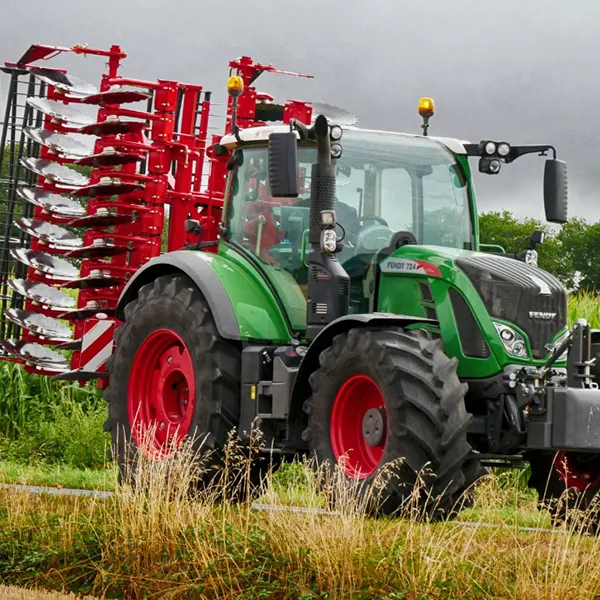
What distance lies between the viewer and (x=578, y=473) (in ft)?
36.3

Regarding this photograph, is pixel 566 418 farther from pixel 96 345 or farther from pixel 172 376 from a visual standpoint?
pixel 96 345

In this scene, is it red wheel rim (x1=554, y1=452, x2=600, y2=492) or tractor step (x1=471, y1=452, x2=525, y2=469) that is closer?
tractor step (x1=471, y1=452, x2=525, y2=469)

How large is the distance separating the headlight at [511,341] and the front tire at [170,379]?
213 centimetres

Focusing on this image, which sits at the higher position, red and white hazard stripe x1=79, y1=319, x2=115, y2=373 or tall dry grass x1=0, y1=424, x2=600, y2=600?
red and white hazard stripe x1=79, y1=319, x2=115, y2=373

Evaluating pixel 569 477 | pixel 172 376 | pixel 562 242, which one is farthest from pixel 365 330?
pixel 562 242

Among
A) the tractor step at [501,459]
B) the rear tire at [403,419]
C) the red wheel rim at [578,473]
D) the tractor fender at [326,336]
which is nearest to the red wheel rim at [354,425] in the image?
the rear tire at [403,419]

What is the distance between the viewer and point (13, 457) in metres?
17.2

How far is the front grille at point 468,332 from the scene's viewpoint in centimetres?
1012

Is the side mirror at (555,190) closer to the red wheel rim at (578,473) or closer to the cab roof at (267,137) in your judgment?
the cab roof at (267,137)

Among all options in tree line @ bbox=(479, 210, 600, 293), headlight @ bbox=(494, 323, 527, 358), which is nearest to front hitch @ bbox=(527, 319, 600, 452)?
headlight @ bbox=(494, 323, 527, 358)

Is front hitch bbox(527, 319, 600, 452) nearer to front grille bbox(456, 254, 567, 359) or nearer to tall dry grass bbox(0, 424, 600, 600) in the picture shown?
front grille bbox(456, 254, 567, 359)

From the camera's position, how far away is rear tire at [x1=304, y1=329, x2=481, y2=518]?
913 centimetres

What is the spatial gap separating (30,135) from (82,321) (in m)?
2.28

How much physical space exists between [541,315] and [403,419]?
1.68 m
